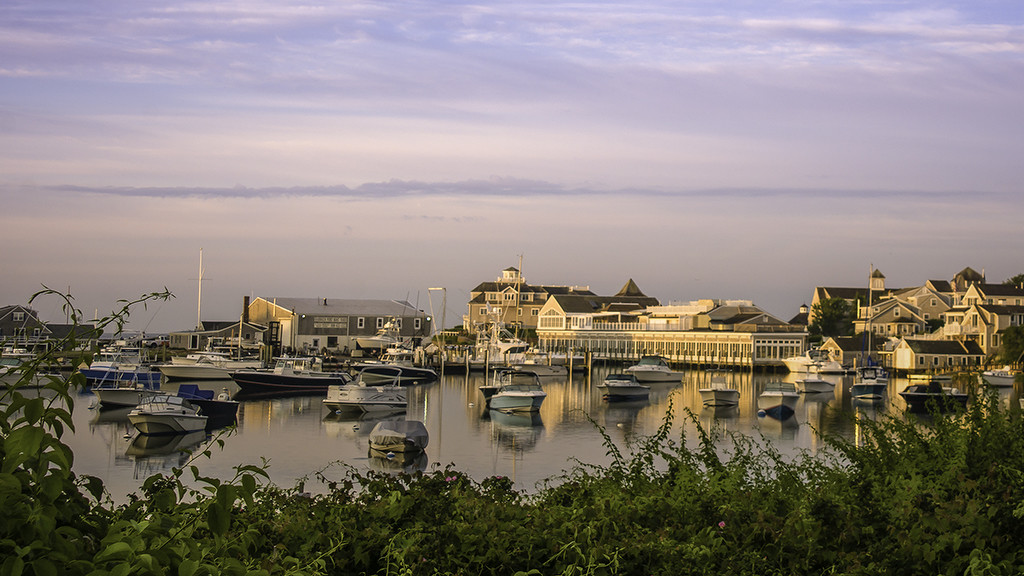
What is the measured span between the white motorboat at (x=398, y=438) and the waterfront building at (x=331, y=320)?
74.8 meters

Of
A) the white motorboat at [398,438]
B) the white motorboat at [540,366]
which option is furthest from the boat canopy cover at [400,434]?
the white motorboat at [540,366]

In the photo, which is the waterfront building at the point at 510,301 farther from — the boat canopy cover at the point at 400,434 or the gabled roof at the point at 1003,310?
the boat canopy cover at the point at 400,434

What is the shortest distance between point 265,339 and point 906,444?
334 ft

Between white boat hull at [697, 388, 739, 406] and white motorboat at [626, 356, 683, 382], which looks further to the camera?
white motorboat at [626, 356, 683, 382]

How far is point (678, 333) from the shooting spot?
114m

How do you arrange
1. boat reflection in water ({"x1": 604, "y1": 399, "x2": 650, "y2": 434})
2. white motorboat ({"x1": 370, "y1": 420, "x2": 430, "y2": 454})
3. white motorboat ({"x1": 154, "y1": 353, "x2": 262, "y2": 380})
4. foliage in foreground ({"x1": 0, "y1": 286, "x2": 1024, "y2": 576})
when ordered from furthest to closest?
white motorboat ({"x1": 154, "y1": 353, "x2": 262, "y2": 380}) < boat reflection in water ({"x1": 604, "y1": 399, "x2": 650, "y2": 434}) < white motorboat ({"x1": 370, "y1": 420, "x2": 430, "y2": 454}) < foliage in foreground ({"x1": 0, "y1": 286, "x2": 1024, "y2": 576})

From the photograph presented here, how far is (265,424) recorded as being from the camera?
146 ft

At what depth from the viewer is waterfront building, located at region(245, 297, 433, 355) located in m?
110

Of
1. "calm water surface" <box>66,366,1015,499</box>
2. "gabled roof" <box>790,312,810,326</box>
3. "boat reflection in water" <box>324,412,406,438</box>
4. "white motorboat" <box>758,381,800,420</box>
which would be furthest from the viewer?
"gabled roof" <box>790,312,810,326</box>

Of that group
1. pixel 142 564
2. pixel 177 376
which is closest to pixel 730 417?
pixel 177 376

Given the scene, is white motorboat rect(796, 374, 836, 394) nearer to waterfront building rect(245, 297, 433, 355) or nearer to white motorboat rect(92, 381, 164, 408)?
white motorboat rect(92, 381, 164, 408)

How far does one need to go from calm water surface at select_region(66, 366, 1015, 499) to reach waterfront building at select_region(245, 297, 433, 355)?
133 ft

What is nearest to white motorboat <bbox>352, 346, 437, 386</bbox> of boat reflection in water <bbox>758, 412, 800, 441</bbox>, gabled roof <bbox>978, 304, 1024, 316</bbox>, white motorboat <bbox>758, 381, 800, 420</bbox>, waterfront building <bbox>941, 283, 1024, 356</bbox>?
white motorboat <bbox>758, 381, 800, 420</bbox>

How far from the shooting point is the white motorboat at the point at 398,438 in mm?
32438
